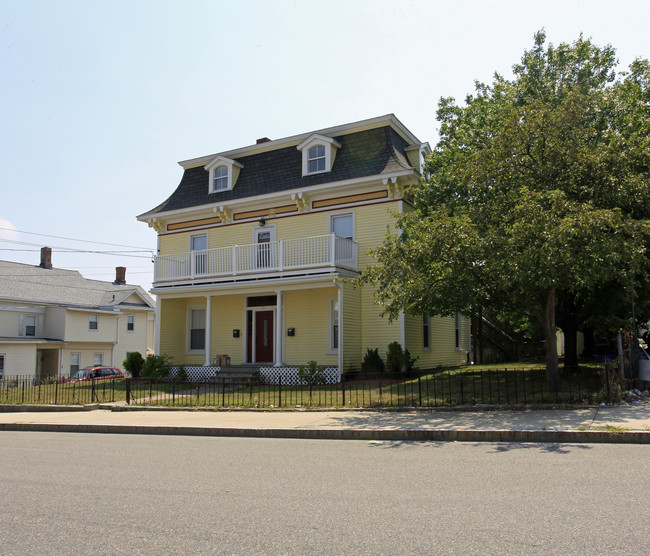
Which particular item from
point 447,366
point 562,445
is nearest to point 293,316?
point 447,366

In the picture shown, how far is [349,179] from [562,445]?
14.6m

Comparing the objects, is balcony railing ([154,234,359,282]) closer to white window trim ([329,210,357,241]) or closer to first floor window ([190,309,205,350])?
white window trim ([329,210,357,241])

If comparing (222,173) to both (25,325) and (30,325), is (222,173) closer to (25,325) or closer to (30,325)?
(25,325)

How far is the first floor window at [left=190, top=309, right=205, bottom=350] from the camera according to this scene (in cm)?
2606

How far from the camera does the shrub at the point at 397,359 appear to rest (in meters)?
20.4

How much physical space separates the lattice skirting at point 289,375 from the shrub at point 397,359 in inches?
71.4

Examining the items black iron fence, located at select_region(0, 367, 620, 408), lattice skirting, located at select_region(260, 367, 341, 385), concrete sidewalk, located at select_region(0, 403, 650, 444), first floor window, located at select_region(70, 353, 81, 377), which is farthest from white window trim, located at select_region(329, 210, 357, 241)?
first floor window, located at select_region(70, 353, 81, 377)

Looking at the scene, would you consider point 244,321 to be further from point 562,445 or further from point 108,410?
point 562,445

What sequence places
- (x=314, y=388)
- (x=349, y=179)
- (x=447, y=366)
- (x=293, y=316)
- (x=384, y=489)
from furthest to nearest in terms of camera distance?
(x=447, y=366), (x=293, y=316), (x=349, y=179), (x=314, y=388), (x=384, y=489)

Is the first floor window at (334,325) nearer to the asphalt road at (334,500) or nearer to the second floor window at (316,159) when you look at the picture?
the second floor window at (316,159)

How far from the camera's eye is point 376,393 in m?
16.7

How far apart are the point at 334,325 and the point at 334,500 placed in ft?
54.4

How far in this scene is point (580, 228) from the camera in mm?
11875

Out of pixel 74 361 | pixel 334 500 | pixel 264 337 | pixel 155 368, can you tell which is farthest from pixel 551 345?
pixel 74 361
